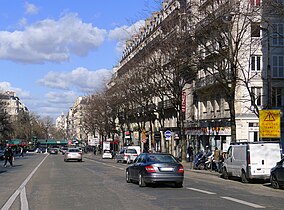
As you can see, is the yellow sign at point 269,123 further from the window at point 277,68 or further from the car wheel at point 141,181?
the window at point 277,68

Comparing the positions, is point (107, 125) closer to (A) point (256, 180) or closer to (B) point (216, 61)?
(B) point (216, 61)

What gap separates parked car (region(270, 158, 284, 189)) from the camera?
21.4 meters

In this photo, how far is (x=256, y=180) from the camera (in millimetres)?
27391

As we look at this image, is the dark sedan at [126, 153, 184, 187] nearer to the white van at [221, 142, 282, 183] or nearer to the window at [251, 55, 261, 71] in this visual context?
the white van at [221, 142, 282, 183]

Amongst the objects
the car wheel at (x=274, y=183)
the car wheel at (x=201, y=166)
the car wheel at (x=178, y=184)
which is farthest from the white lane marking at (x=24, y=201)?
the car wheel at (x=201, y=166)

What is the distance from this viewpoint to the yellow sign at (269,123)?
29281mm

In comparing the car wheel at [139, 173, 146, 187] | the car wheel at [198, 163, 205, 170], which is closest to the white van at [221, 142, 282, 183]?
the car wheel at [139, 173, 146, 187]

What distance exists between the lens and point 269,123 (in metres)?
29.4

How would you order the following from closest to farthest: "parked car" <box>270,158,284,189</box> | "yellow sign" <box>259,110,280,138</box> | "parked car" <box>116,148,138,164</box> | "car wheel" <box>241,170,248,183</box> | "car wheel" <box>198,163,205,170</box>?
"parked car" <box>270,158,284,189</box> → "car wheel" <box>241,170,248,183</box> → "yellow sign" <box>259,110,280,138</box> → "car wheel" <box>198,163,205,170</box> → "parked car" <box>116,148,138,164</box>

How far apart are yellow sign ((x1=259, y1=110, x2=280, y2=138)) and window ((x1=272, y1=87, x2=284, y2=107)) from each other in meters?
19.3

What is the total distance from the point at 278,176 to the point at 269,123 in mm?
8115

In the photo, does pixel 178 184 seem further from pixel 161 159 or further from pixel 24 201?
pixel 24 201

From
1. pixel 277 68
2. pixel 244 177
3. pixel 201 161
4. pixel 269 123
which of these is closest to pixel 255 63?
pixel 277 68

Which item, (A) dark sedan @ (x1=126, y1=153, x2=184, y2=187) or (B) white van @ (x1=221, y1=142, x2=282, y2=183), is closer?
(A) dark sedan @ (x1=126, y1=153, x2=184, y2=187)
